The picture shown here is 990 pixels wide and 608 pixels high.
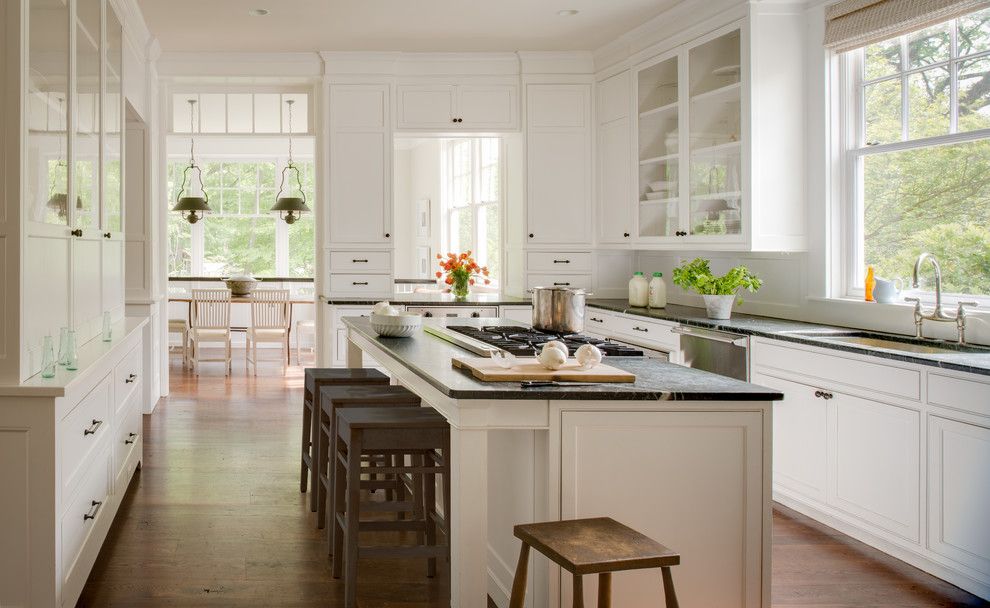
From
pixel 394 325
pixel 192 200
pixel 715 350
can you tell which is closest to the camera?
pixel 394 325

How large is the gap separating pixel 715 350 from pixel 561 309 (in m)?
1.40

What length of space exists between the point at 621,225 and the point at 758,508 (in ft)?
13.8

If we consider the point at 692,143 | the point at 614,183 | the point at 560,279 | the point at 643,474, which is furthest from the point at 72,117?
the point at 560,279

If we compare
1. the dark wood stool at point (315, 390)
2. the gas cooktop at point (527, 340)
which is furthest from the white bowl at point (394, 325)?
the dark wood stool at point (315, 390)

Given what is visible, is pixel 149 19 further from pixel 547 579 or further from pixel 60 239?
pixel 547 579

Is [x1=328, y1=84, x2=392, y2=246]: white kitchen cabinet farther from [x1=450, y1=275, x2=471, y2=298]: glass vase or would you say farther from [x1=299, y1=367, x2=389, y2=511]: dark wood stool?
[x1=299, y1=367, x2=389, y2=511]: dark wood stool

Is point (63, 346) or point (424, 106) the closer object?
point (63, 346)

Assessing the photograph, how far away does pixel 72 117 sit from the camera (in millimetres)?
3361

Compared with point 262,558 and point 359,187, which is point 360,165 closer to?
point 359,187

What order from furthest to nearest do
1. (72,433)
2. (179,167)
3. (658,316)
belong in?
(179,167), (658,316), (72,433)

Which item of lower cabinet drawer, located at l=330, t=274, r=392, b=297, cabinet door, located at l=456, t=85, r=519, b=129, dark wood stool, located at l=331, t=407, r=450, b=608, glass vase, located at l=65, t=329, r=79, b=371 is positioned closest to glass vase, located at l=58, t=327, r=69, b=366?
glass vase, located at l=65, t=329, r=79, b=371

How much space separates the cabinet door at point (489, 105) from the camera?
6949 millimetres

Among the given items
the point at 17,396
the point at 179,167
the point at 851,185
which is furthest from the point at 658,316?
the point at 179,167

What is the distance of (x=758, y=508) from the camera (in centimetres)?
250
